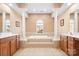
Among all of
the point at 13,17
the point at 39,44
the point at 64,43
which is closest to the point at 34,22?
the point at 39,44

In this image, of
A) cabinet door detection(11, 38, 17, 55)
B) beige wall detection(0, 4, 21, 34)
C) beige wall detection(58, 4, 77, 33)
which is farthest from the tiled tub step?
beige wall detection(58, 4, 77, 33)

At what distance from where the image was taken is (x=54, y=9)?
5.52m

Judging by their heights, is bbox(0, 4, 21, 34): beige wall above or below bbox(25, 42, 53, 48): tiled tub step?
above

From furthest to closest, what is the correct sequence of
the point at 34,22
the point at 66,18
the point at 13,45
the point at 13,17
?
the point at 34,22, the point at 66,18, the point at 13,45, the point at 13,17

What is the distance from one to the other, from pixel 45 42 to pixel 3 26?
1.69m

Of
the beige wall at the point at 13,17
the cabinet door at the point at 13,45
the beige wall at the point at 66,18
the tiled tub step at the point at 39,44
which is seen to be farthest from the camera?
the beige wall at the point at 66,18

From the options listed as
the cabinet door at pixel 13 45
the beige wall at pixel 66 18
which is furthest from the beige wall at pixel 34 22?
the cabinet door at pixel 13 45

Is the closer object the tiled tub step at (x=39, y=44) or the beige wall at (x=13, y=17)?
the beige wall at (x=13, y=17)

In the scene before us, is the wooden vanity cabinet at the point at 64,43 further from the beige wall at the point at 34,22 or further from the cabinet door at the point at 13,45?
the cabinet door at the point at 13,45

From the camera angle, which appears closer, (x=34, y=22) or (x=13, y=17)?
(x=13, y=17)

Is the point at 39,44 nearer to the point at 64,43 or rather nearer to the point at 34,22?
the point at 64,43

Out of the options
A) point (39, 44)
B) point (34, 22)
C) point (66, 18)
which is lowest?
point (39, 44)

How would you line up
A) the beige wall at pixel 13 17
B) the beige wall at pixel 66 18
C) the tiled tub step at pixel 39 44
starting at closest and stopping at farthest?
the beige wall at pixel 13 17, the tiled tub step at pixel 39 44, the beige wall at pixel 66 18

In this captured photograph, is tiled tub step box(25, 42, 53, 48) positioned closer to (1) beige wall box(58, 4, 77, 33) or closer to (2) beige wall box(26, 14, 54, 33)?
(2) beige wall box(26, 14, 54, 33)
